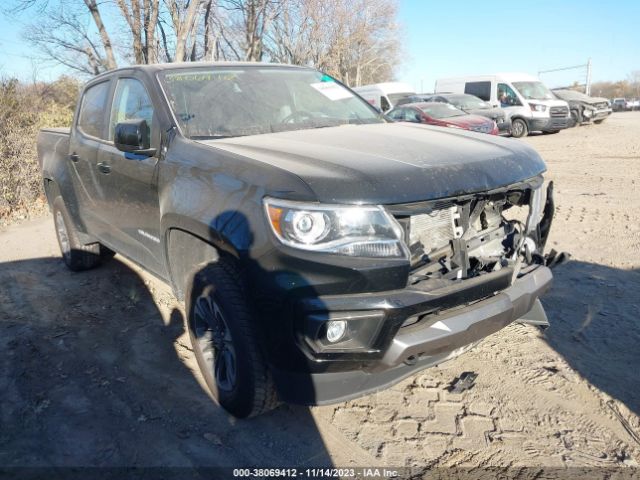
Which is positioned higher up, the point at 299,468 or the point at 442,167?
Answer: the point at 442,167

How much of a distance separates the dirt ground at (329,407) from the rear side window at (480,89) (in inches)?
596

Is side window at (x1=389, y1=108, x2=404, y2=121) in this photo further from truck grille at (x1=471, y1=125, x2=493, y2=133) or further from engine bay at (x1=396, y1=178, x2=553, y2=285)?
engine bay at (x1=396, y1=178, x2=553, y2=285)

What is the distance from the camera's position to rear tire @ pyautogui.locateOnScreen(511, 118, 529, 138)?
17.0 metres

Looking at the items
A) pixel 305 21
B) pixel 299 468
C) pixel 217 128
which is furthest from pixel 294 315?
pixel 305 21

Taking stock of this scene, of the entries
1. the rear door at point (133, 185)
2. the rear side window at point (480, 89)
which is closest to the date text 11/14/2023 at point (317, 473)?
the rear door at point (133, 185)

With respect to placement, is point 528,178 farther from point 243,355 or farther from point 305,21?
point 305,21

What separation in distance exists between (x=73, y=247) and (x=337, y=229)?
3.74 meters

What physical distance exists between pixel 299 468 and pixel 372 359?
66cm

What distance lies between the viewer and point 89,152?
407 centimetres

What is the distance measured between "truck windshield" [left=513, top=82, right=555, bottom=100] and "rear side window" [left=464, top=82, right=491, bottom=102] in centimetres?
96

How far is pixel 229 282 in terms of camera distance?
2418 mm

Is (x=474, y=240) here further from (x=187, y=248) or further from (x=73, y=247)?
(x=73, y=247)

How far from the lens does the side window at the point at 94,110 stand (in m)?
4.07

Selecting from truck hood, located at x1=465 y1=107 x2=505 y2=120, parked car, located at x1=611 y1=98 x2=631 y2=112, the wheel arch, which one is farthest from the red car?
parked car, located at x1=611 y1=98 x2=631 y2=112
